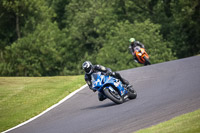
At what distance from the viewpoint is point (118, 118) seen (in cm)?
1009

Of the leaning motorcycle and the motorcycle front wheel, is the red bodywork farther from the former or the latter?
the motorcycle front wheel

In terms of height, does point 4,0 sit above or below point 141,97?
above

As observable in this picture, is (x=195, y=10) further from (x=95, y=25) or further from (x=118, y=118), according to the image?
(x=118, y=118)

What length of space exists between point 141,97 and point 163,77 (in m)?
3.38

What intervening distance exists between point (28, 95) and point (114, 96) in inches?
242

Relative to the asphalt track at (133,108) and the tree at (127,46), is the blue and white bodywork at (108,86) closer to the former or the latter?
the asphalt track at (133,108)

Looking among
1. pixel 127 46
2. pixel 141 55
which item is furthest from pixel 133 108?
pixel 127 46

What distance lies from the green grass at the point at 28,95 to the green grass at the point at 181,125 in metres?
5.45

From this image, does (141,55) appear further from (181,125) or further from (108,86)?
(181,125)

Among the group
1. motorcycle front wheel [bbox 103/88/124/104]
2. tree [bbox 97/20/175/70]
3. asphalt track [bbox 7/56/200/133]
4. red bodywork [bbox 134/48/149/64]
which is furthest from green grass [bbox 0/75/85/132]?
tree [bbox 97/20/175/70]

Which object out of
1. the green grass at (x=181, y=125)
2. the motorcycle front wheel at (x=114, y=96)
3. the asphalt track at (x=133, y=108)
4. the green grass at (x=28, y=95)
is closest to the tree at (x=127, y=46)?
the green grass at (x=28, y=95)

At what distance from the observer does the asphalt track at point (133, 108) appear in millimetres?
9445

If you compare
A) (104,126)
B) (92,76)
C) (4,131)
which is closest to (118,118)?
(104,126)

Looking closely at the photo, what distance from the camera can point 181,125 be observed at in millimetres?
7789
